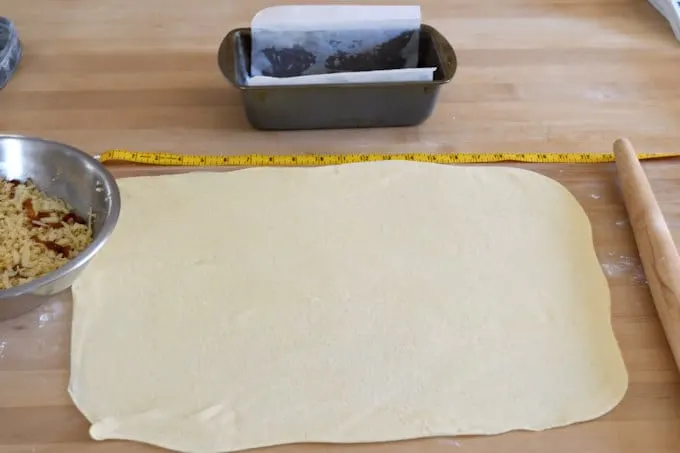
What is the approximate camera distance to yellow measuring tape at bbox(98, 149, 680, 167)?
119 cm

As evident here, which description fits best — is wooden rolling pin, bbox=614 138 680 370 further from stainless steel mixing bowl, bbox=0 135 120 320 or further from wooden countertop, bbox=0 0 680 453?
stainless steel mixing bowl, bbox=0 135 120 320

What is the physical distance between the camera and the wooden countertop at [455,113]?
87cm

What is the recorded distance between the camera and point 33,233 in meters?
0.99

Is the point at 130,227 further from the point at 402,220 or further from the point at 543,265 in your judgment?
the point at 543,265

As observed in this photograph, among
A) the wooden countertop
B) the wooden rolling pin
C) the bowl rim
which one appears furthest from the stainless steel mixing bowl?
the wooden rolling pin

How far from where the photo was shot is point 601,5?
63.7 inches

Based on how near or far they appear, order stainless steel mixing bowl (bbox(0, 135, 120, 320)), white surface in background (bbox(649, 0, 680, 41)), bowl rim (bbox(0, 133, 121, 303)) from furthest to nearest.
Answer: white surface in background (bbox(649, 0, 680, 41))
stainless steel mixing bowl (bbox(0, 135, 120, 320))
bowl rim (bbox(0, 133, 121, 303))

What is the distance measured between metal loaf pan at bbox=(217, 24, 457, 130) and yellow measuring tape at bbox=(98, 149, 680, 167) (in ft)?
0.23

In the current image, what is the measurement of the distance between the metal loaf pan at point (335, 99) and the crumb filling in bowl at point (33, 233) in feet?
1.14

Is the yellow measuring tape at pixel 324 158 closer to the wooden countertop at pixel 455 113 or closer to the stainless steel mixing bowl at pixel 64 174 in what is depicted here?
the wooden countertop at pixel 455 113

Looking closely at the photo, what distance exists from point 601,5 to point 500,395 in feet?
3.60

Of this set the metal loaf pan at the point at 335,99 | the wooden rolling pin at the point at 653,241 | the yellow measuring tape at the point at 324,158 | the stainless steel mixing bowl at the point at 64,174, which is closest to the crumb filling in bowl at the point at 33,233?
the stainless steel mixing bowl at the point at 64,174

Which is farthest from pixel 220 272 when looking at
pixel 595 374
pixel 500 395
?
pixel 595 374

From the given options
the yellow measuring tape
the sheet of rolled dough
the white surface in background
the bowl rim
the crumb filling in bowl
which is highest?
the white surface in background
